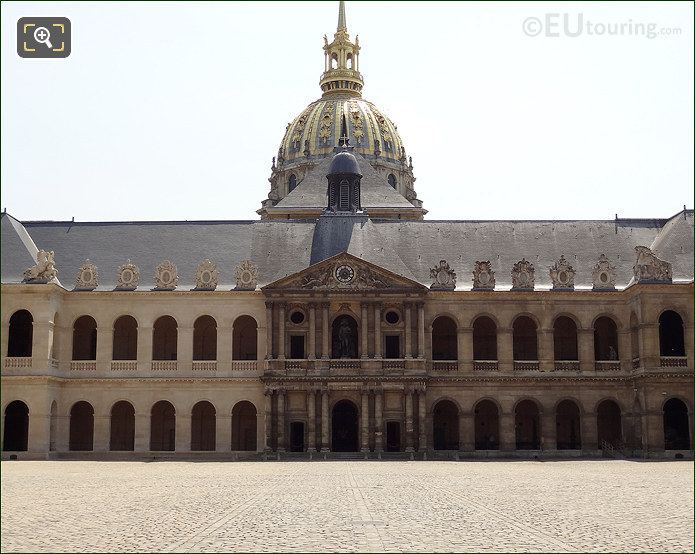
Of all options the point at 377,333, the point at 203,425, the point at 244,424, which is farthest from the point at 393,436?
the point at 203,425

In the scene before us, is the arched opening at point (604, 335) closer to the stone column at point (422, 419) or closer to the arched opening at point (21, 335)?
the stone column at point (422, 419)

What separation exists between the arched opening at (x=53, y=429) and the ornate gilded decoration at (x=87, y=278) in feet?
27.6

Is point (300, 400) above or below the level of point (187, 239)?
below

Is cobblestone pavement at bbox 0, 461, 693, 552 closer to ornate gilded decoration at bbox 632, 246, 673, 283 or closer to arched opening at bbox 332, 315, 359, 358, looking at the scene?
arched opening at bbox 332, 315, 359, 358

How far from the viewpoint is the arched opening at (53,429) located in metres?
70.2

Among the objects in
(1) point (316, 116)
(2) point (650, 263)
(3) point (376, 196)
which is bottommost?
(2) point (650, 263)

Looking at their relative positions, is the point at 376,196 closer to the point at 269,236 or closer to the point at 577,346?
the point at 269,236

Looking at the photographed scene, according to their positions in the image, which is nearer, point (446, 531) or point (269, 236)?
point (446, 531)

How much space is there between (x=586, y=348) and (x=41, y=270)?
38298 millimetres

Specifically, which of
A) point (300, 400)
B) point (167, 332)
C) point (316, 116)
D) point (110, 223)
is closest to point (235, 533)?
point (300, 400)

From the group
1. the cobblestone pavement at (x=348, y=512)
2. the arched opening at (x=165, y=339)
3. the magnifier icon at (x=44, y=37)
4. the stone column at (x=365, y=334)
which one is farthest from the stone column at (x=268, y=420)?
the magnifier icon at (x=44, y=37)

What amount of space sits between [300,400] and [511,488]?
3523 cm

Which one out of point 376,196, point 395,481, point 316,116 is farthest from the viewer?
point 316,116

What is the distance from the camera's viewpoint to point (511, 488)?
122 feet
